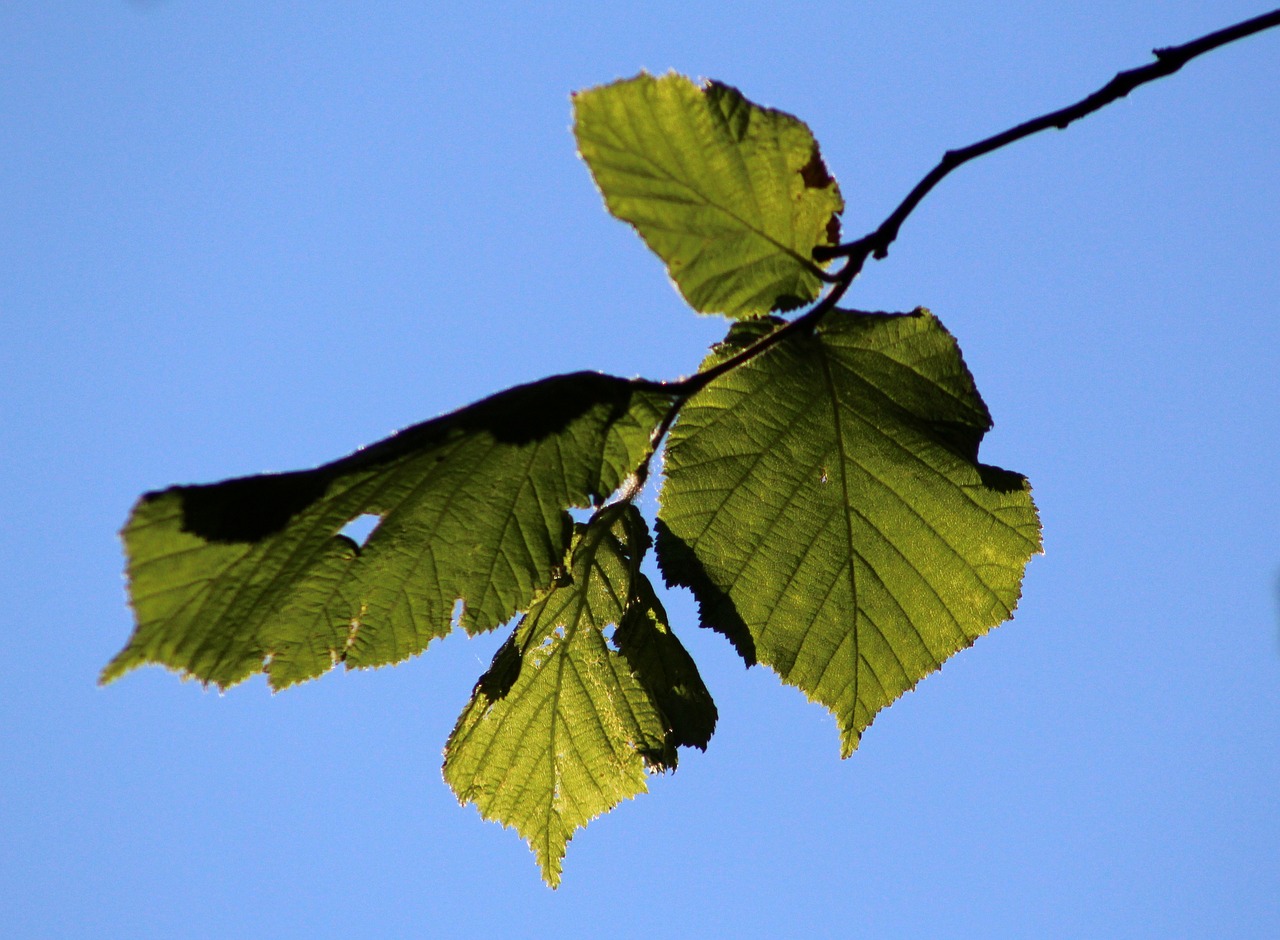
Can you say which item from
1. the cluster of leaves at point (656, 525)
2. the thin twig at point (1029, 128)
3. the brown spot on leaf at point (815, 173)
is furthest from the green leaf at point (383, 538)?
the brown spot on leaf at point (815, 173)

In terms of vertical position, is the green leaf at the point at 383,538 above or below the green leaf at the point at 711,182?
below

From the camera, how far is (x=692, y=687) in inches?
80.2

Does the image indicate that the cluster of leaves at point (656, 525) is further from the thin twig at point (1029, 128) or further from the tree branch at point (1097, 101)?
the tree branch at point (1097, 101)

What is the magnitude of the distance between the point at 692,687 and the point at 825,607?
0.30 m

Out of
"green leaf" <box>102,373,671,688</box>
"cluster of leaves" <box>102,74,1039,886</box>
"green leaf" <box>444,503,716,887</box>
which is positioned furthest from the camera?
"green leaf" <box>444,503,716,887</box>

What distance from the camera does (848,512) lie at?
2.01 meters

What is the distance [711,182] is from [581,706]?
1.11 metres

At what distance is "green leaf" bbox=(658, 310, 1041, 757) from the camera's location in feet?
6.04

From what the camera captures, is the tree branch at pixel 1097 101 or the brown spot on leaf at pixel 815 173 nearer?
the tree branch at pixel 1097 101

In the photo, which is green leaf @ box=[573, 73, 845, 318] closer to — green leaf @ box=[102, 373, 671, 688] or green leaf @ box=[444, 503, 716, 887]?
green leaf @ box=[102, 373, 671, 688]

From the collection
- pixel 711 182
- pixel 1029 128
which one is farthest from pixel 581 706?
pixel 1029 128

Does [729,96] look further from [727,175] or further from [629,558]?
[629,558]

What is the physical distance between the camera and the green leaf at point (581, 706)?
197cm

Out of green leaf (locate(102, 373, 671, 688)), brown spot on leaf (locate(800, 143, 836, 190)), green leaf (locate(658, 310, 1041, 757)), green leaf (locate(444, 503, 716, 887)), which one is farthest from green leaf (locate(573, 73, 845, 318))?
green leaf (locate(444, 503, 716, 887))
